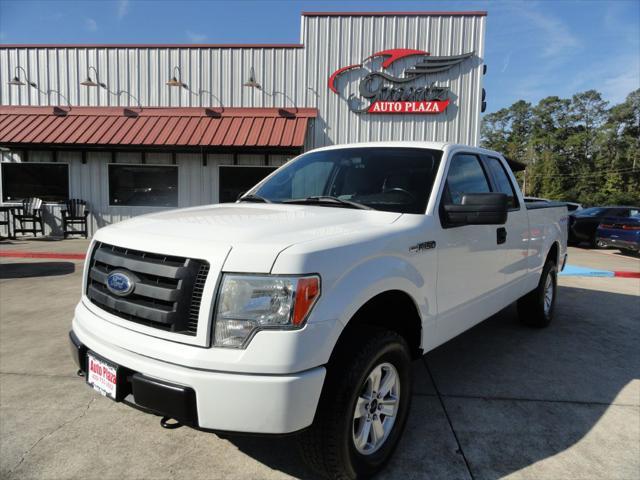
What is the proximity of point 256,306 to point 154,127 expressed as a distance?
12.3 m

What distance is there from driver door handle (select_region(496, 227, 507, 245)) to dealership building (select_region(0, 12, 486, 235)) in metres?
9.65

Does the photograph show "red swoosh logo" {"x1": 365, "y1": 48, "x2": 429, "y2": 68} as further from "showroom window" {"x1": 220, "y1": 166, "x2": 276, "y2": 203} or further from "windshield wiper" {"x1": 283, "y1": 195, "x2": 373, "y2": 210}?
"windshield wiper" {"x1": 283, "y1": 195, "x2": 373, "y2": 210}

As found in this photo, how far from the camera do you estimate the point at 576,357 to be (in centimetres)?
421

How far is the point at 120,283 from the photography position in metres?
2.15

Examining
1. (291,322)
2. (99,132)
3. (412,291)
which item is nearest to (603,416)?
(412,291)

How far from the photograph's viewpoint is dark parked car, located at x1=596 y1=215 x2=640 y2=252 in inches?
491

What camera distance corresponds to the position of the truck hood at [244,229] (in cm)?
190

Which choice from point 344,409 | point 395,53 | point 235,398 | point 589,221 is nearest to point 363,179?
point 344,409

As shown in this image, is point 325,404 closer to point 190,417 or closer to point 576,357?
point 190,417

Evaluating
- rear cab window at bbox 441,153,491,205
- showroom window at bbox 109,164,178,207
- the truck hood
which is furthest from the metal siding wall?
the truck hood

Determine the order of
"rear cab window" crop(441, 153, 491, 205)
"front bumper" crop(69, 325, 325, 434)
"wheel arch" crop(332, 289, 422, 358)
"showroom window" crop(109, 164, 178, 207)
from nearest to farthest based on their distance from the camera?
"front bumper" crop(69, 325, 325, 434)
"wheel arch" crop(332, 289, 422, 358)
"rear cab window" crop(441, 153, 491, 205)
"showroom window" crop(109, 164, 178, 207)

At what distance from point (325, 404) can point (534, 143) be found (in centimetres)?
9542

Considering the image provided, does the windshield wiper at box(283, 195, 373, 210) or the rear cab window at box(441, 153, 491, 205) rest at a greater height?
the rear cab window at box(441, 153, 491, 205)

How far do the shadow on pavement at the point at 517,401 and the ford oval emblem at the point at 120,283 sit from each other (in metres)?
0.88
